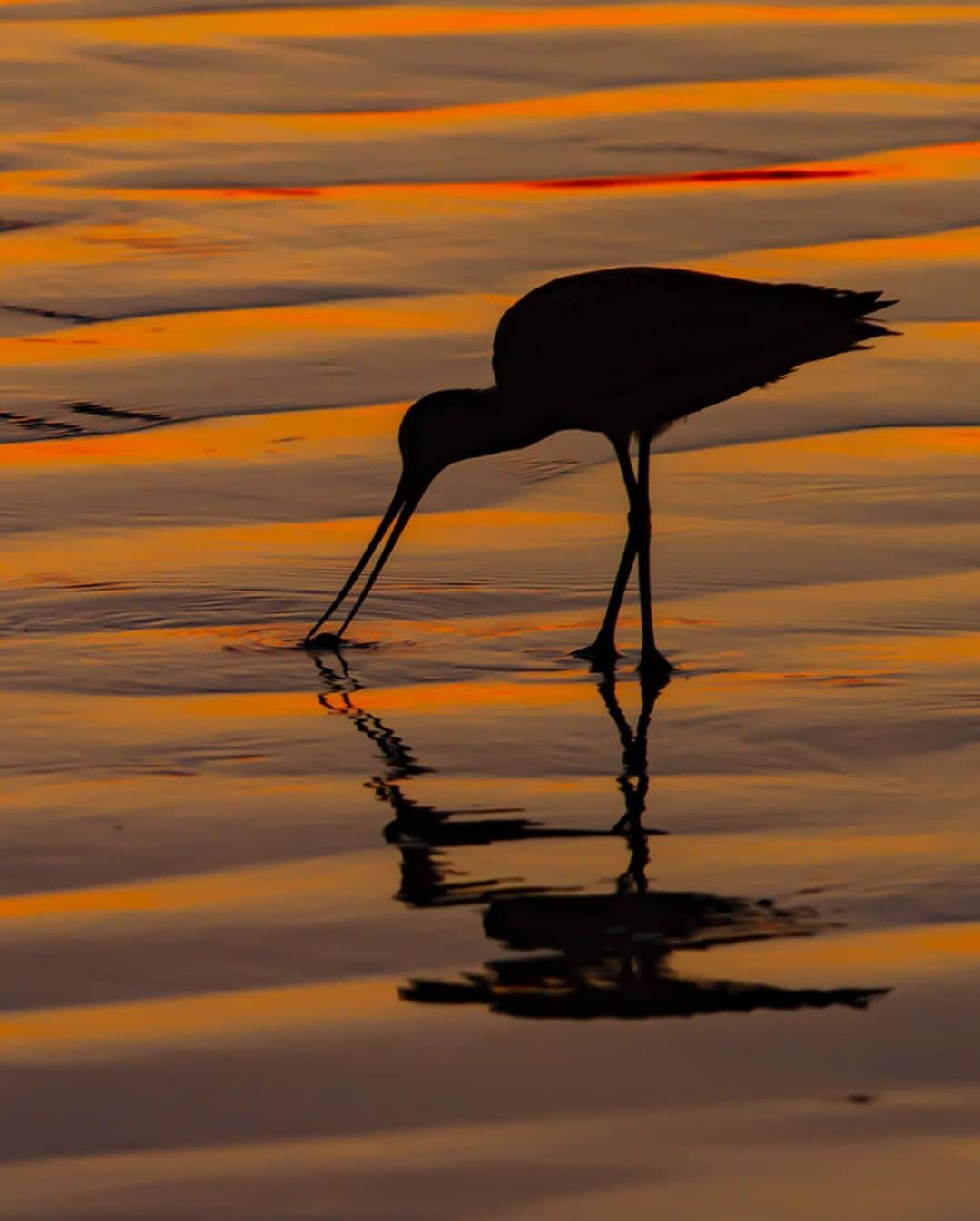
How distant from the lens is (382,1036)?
4.64 metres

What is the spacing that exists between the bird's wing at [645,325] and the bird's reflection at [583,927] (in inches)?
74.2

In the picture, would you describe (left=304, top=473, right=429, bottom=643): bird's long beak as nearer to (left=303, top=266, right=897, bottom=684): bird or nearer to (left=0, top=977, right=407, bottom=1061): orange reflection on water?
(left=303, top=266, right=897, bottom=684): bird

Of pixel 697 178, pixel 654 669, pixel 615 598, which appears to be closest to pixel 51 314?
pixel 697 178

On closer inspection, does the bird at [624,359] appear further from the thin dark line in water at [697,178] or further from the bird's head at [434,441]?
the thin dark line in water at [697,178]

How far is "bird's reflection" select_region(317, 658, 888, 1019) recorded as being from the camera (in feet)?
15.8

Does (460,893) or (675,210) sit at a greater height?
(675,210)

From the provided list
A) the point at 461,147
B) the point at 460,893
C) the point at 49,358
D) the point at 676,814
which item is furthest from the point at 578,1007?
the point at 461,147

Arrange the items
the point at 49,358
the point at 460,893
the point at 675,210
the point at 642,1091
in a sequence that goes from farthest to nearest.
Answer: the point at 675,210 → the point at 49,358 → the point at 460,893 → the point at 642,1091

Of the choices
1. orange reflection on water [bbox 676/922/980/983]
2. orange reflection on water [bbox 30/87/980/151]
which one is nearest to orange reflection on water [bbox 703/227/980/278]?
orange reflection on water [bbox 30/87/980/151]

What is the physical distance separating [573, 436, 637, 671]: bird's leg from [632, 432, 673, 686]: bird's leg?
0.02 m

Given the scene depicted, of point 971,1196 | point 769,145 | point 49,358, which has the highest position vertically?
point 769,145

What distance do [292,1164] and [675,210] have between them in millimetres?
9526

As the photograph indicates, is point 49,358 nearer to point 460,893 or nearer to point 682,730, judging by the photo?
point 682,730

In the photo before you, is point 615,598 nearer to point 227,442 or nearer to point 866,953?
point 227,442
